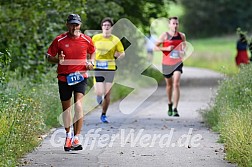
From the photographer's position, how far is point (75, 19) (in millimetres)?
11352

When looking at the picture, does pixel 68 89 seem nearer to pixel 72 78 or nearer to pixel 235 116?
pixel 72 78

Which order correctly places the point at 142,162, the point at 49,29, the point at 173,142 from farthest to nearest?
1. the point at 49,29
2. the point at 173,142
3. the point at 142,162

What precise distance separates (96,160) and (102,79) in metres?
5.14

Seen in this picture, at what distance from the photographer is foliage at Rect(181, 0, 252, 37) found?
241 ft

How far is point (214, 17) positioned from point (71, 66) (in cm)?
6584

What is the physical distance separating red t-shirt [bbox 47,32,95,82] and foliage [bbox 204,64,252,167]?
2.39 m

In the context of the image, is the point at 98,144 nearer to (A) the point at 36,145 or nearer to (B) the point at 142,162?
(A) the point at 36,145

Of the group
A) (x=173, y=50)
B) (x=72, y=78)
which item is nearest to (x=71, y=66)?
(x=72, y=78)

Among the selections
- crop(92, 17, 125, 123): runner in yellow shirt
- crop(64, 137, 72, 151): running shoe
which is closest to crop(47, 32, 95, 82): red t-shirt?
crop(64, 137, 72, 151): running shoe

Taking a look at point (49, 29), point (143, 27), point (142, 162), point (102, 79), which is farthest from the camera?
point (143, 27)

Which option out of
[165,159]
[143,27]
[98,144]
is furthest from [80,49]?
[143,27]

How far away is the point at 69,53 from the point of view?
11.5m

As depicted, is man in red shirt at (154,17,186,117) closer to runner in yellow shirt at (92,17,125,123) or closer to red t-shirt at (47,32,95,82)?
runner in yellow shirt at (92,17,125,123)

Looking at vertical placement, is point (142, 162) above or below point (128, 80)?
above
